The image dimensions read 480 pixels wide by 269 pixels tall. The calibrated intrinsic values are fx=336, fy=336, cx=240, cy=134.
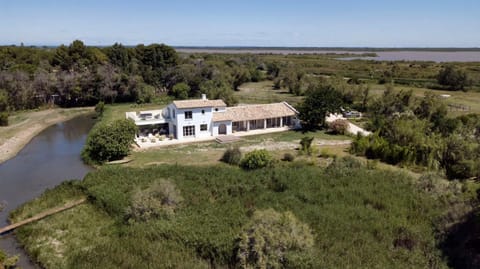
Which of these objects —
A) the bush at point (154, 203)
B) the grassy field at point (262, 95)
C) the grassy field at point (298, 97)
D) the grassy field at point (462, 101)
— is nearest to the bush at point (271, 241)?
the bush at point (154, 203)

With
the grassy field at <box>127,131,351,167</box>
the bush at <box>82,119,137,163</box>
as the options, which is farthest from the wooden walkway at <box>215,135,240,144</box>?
the bush at <box>82,119,137,163</box>

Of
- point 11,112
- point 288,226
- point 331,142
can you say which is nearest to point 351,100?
point 331,142

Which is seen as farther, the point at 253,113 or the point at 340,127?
the point at 253,113

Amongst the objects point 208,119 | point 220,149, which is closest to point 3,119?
point 208,119

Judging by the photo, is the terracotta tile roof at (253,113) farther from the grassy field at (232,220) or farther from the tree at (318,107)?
the grassy field at (232,220)

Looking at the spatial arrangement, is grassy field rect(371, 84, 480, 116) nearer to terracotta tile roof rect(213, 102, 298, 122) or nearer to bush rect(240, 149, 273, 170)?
terracotta tile roof rect(213, 102, 298, 122)

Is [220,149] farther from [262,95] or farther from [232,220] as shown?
[262,95]

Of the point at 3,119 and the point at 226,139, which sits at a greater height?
the point at 3,119
